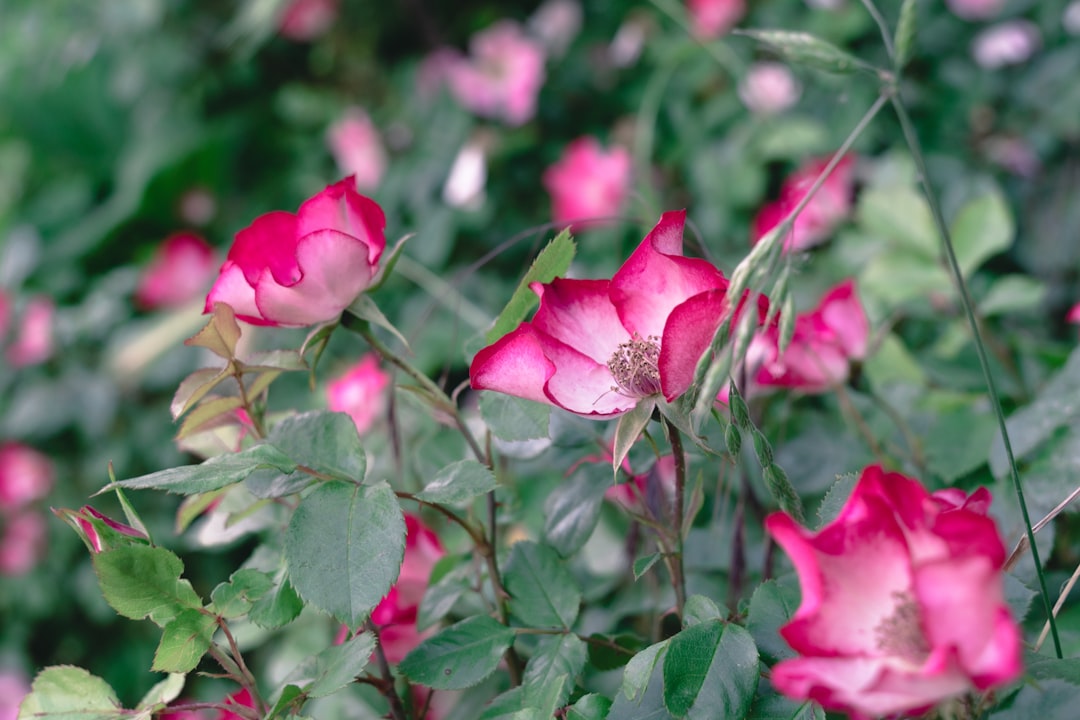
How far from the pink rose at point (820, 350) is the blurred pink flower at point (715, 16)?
0.95 meters

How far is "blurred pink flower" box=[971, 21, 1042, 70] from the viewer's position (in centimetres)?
127

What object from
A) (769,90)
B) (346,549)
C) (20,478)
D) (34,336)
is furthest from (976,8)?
(20,478)

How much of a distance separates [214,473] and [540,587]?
0.56 feet

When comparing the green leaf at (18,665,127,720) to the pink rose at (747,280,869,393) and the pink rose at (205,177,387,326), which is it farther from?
the pink rose at (747,280,869,393)

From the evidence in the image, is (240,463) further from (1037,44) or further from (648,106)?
(1037,44)

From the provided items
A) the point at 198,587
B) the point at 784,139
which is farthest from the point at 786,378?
the point at 198,587

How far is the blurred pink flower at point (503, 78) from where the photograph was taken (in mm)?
1534

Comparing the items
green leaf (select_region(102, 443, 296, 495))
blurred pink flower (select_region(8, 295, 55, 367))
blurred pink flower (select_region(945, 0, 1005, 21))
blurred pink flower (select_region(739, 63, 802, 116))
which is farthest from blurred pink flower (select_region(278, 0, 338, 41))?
green leaf (select_region(102, 443, 296, 495))

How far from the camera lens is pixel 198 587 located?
1448 millimetres

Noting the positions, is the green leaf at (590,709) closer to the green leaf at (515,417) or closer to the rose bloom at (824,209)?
the green leaf at (515,417)

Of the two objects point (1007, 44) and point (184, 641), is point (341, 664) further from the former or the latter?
point (1007, 44)

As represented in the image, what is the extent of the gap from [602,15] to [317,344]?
1429mm

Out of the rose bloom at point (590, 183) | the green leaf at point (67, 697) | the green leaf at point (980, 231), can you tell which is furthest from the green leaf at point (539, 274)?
the rose bloom at point (590, 183)

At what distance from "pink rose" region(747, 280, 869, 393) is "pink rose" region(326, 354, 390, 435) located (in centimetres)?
31
